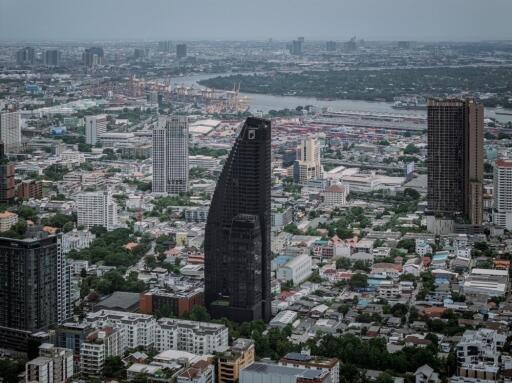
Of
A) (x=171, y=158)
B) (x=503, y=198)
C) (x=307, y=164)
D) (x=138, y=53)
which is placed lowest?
(x=503, y=198)

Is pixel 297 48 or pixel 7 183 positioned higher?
pixel 297 48

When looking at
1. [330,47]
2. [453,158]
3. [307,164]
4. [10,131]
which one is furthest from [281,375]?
[330,47]

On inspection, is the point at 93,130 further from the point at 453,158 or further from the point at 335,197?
the point at 453,158

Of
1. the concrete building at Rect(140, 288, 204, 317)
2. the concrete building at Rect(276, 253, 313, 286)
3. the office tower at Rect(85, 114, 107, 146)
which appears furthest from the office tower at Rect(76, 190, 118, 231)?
the office tower at Rect(85, 114, 107, 146)

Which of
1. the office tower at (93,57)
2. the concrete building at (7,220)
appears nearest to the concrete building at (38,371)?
the concrete building at (7,220)

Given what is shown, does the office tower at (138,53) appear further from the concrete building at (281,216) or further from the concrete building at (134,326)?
the concrete building at (134,326)

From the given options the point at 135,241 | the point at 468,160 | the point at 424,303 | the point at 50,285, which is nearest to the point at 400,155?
the point at 468,160
